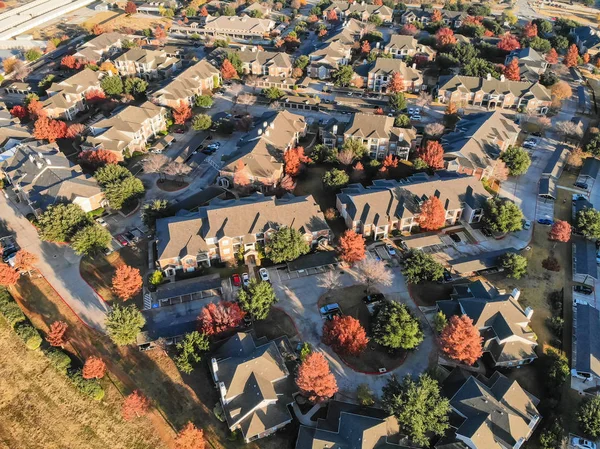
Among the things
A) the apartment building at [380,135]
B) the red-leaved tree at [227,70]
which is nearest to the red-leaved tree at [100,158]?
the red-leaved tree at [227,70]

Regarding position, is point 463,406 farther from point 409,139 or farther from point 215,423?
point 409,139

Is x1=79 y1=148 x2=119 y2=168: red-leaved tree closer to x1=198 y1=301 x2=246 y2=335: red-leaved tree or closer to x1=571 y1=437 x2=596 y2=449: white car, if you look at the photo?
x1=198 y1=301 x2=246 y2=335: red-leaved tree

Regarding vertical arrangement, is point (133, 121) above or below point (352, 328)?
above

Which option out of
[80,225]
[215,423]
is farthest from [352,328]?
[80,225]

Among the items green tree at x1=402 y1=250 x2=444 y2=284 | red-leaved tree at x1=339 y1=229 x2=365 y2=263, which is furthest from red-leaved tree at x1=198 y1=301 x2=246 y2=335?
green tree at x1=402 y1=250 x2=444 y2=284

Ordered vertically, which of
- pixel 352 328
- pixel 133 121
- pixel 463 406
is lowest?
pixel 463 406

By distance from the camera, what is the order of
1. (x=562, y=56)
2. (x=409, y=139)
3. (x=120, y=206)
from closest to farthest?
(x=120, y=206) → (x=409, y=139) → (x=562, y=56)
